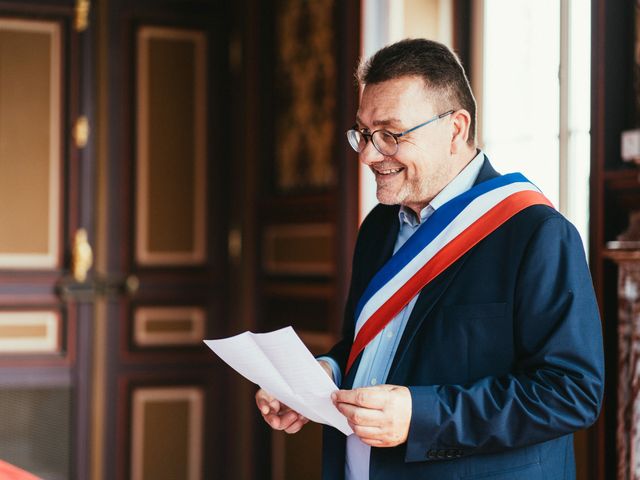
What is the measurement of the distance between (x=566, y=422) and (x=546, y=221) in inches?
12.4

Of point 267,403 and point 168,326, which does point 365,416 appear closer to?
point 267,403

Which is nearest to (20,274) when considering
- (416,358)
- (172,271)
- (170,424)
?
(172,271)

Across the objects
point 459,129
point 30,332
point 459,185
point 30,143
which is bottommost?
point 30,332

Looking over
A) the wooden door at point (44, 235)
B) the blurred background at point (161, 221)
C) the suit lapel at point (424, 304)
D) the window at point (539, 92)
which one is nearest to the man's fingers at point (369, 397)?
the suit lapel at point (424, 304)

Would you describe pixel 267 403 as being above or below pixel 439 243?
below

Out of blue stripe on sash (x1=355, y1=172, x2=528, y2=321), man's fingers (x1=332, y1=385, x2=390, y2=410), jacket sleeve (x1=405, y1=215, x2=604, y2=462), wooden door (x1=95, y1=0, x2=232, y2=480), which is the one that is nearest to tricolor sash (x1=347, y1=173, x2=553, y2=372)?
blue stripe on sash (x1=355, y1=172, x2=528, y2=321)

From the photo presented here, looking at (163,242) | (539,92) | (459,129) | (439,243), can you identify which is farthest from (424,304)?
(163,242)

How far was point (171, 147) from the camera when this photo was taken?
4.14 m

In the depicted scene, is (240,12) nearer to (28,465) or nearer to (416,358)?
(28,465)

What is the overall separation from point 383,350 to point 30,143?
2854 mm

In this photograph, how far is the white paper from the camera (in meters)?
1.37

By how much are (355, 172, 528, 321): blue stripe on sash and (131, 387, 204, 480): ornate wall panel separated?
2696 millimetres

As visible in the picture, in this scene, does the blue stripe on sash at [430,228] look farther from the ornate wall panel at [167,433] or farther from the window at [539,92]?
the ornate wall panel at [167,433]

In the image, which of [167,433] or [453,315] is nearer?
[453,315]
